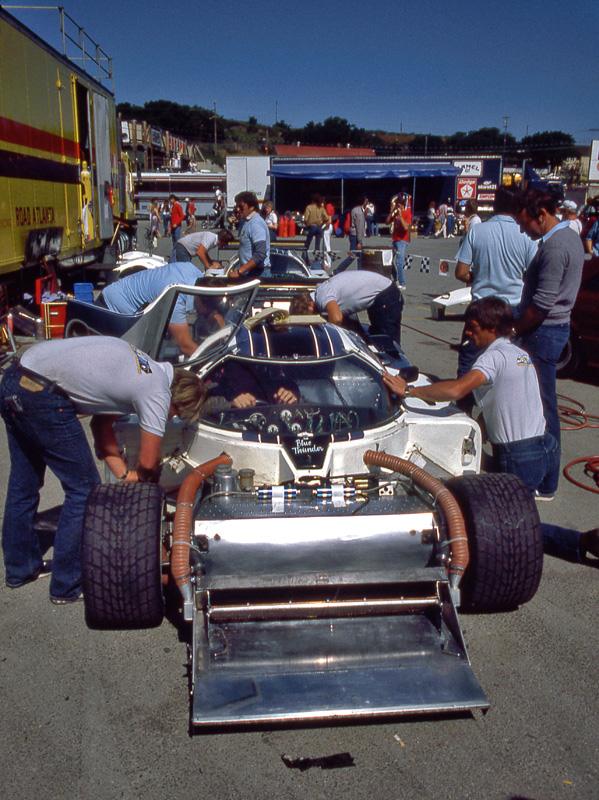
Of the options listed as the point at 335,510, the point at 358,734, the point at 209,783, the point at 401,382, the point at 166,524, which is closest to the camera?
the point at 209,783

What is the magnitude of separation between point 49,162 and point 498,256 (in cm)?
782

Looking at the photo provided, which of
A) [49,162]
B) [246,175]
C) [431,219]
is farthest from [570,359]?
[246,175]

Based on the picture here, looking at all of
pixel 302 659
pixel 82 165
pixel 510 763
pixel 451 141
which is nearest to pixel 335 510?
pixel 302 659

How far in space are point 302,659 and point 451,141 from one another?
107 m

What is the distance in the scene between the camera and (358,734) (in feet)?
9.00

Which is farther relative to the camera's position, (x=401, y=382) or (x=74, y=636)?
(x=401, y=382)

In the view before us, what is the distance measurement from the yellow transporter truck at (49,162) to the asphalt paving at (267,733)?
22.2 feet

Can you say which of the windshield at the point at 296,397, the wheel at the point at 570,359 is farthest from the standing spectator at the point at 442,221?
the windshield at the point at 296,397

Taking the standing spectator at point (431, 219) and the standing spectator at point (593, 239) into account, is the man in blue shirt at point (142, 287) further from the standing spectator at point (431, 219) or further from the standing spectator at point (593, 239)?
the standing spectator at point (431, 219)

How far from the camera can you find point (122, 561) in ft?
10.1

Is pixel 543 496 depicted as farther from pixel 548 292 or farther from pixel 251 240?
pixel 251 240

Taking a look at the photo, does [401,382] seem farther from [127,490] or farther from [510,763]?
[510,763]

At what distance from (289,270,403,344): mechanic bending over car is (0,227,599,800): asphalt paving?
3.03 meters

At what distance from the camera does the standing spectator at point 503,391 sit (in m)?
4.07
